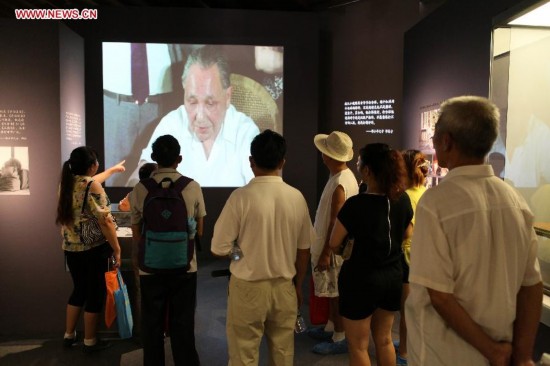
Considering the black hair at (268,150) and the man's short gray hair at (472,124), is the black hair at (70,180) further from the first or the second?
the man's short gray hair at (472,124)

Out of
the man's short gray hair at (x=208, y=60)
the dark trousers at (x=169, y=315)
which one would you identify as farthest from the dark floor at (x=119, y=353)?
the man's short gray hair at (x=208, y=60)

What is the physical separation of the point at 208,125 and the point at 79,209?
326 centimetres

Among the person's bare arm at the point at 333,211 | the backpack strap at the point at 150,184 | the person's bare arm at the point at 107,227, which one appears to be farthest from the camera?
the person's bare arm at the point at 107,227

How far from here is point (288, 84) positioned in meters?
6.04

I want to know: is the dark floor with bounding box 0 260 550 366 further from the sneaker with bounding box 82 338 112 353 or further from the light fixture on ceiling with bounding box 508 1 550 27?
the light fixture on ceiling with bounding box 508 1 550 27

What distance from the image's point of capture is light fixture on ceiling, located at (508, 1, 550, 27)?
2.36 metres

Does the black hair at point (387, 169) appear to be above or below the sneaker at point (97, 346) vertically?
above

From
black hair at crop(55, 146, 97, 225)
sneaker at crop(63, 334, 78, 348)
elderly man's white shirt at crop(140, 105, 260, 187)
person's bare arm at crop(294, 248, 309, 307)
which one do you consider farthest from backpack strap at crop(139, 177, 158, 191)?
elderly man's white shirt at crop(140, 105, 260, 187)

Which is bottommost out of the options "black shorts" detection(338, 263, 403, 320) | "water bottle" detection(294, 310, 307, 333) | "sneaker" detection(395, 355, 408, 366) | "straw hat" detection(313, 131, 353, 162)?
"sneaker" detection(395, 355, 408, 366)

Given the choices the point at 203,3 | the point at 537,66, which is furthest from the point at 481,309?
the point at 203,3

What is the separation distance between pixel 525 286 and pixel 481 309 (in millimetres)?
189

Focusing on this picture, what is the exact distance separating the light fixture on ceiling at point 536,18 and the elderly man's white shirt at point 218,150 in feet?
12.9

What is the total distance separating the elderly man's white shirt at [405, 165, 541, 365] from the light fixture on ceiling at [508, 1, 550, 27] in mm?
1753

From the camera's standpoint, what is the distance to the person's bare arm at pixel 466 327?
114cm
